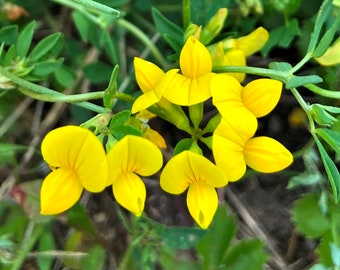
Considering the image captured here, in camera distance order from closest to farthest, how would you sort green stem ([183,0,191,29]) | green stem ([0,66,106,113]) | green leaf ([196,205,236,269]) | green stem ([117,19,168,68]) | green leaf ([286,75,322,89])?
green leaf ([286,75,322,89]) < green stem ([0,66,106,113]) < green stem ([183,0,191,29]) < green leaf ([196,205,236,269]) < green stem ([117,19,168,68])

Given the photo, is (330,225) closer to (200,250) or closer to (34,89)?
(200,250)

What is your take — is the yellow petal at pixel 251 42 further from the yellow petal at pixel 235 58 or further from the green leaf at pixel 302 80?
the green leaf at pixel 302 80

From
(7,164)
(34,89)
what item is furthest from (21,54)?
(7,164)

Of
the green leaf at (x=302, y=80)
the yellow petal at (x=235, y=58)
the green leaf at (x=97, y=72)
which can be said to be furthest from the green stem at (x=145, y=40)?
the green leaf at (x=302, y=80)

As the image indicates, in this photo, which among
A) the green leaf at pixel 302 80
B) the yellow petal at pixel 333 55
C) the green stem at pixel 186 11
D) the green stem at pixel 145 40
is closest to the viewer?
the green leaf at pixel 302 80

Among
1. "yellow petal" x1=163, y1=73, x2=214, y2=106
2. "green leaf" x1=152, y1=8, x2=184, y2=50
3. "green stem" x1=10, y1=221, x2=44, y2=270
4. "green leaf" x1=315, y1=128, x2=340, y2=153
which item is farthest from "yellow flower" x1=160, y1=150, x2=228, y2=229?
"green stem" x1=10, y1=221, x2=44, y2=270

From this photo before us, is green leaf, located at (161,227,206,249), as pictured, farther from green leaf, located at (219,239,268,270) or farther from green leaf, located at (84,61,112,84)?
green leaf, located at (84,61,112,84)

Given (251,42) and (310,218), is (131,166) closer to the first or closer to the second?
(251,42)
